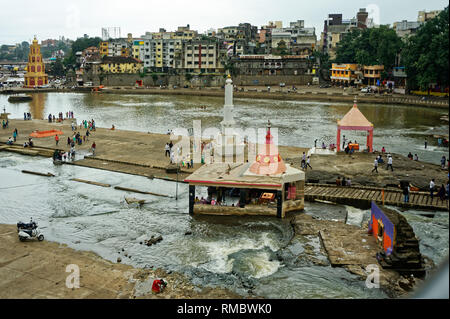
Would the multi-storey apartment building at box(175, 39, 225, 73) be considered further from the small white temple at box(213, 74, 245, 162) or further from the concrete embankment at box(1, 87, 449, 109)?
the small white temple at box(213, 74, 245, 162)

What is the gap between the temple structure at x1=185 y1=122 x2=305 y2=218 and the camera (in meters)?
18.0

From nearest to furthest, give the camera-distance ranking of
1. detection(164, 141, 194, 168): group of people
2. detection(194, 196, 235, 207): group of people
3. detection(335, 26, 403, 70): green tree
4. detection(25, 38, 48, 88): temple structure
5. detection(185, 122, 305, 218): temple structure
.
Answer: detection(185, 122, 305, 218): temple structure < detection(194, 196, 235, 207): group of people < detection(164, 141, 194, 168): group of people < detection(335, 26, 403, 70): green tree < detection(25, 38, 48, 88): temple structure

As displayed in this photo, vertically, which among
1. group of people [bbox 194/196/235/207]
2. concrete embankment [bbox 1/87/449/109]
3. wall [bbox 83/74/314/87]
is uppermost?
wall [bbox 83/74/314/87]

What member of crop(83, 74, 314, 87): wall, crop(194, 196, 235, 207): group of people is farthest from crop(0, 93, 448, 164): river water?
crop(194, 196, 235, 207): group of people

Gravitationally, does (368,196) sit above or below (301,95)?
below

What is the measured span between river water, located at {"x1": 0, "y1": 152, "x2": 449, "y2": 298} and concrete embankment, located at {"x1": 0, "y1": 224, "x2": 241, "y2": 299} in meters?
0.61

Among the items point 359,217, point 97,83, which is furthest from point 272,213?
point 97,83

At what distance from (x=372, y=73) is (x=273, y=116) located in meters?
32.3

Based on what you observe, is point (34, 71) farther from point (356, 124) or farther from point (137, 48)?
point (356, 124)

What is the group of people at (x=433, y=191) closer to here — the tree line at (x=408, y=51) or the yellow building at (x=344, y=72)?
the tree line at (x=408, y=51)

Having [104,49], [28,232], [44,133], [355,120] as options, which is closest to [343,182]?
[355,120]

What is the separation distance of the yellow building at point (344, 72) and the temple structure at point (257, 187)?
71510 mm

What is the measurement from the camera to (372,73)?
264 feet

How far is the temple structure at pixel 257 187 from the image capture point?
18047mm
